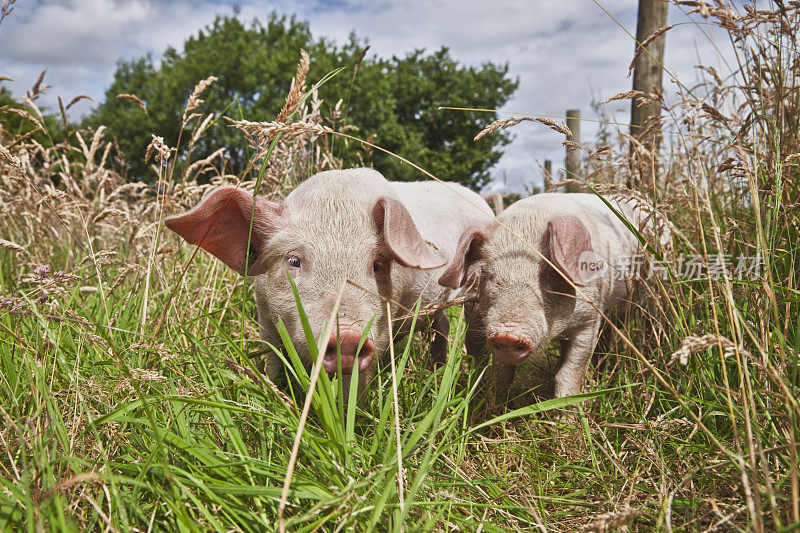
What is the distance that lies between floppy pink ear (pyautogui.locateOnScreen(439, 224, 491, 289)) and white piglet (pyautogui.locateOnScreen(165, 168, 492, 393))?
204mm

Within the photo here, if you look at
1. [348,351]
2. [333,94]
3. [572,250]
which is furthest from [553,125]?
[333,94]

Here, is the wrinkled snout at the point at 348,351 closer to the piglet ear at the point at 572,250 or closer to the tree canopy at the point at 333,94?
the piglet ear at the point at 572,250

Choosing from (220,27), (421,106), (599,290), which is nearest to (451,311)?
(599,290)

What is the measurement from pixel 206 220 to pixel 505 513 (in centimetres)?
170

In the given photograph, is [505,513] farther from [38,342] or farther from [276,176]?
[276,176]

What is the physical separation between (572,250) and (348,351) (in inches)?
47.9

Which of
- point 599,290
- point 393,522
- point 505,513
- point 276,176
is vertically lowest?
point 505,513

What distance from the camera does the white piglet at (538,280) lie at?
2.45 metres

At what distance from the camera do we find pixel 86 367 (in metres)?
2.19

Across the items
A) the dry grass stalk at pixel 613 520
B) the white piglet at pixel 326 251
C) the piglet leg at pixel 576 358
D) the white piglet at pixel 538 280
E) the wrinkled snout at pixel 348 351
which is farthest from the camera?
the piglet leg at pixel 576 358

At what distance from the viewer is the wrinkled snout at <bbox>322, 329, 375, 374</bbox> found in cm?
190

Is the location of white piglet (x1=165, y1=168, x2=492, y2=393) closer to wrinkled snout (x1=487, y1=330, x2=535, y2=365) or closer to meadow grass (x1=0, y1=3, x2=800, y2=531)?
meadow grass (x1=0, y1=3, x2=800, y2=531)

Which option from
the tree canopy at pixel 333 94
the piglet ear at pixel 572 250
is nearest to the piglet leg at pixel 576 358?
the piglet ear at pixel 572 250

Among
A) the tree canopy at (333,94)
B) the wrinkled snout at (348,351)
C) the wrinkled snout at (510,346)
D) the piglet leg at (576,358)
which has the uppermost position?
the tree canopy at (333,94)
